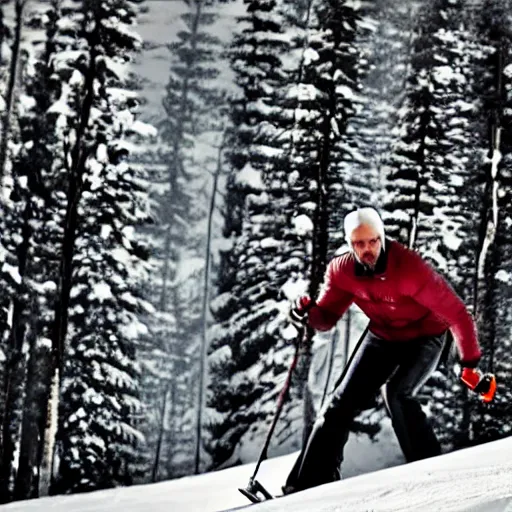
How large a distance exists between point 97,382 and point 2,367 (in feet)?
2.61

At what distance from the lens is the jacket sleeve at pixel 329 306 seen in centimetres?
347

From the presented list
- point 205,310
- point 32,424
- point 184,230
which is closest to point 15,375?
point 32,424

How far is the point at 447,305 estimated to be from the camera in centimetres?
310

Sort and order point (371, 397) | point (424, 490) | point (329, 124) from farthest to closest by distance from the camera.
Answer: point (329, 124) < point (371, 397) < point (424, 490)

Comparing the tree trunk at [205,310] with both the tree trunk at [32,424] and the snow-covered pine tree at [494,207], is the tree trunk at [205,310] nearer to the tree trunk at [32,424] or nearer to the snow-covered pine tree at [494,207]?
the tree trunk at [32,424]

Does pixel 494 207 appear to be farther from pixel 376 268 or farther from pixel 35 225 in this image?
pixel 35 225

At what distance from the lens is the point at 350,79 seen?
21.6 feet

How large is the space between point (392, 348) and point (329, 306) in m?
0.40

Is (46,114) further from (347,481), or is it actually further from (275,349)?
(347,481)

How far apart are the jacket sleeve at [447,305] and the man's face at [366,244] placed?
16cm

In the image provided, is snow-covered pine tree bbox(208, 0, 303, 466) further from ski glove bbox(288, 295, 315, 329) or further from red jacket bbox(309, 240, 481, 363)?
red jacket bbox(309, 240, 481, 363)

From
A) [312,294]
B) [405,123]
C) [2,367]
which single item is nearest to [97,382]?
[2,367]

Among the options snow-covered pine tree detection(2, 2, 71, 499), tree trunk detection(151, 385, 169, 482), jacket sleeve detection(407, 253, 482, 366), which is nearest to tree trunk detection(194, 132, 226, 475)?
tree trunk detection(151, 385, 169, 482)

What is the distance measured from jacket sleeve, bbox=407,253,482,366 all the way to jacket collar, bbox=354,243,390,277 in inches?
4.4
